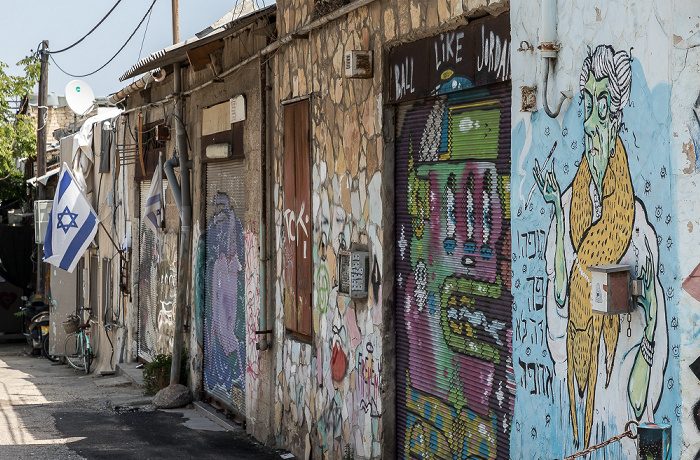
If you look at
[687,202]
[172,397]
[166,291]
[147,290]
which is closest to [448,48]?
[687,202]

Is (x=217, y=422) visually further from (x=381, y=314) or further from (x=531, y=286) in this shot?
(x=531, y=286)

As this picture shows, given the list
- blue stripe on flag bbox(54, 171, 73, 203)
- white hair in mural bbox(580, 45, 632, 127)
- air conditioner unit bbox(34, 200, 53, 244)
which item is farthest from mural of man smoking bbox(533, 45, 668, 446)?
air conditioner unit bbox(34, 200, 53, 244)

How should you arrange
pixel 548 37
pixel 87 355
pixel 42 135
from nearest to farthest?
pixel 548 37 < pixel 87 355 < pixel 42 135

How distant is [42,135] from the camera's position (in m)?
23.3

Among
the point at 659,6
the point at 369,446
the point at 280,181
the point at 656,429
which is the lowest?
the point at 369,446

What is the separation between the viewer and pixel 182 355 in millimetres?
12625

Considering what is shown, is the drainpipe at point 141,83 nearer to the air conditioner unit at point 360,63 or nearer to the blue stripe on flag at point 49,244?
the blue stripe on flag at point 49,244

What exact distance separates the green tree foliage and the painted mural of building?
15666 mm

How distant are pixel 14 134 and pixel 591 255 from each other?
79.0 ft

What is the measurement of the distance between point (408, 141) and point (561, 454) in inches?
112

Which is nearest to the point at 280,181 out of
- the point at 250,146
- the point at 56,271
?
the point at 250,146

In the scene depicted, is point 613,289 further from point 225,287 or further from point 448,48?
point 225,287

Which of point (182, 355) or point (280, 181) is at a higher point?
point (280, 181)

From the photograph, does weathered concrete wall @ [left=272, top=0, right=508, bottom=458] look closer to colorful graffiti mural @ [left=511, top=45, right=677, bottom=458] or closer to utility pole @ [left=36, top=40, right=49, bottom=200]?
colorful graffiti mural @ [left=511, top=45, right=677, bottom=458]
